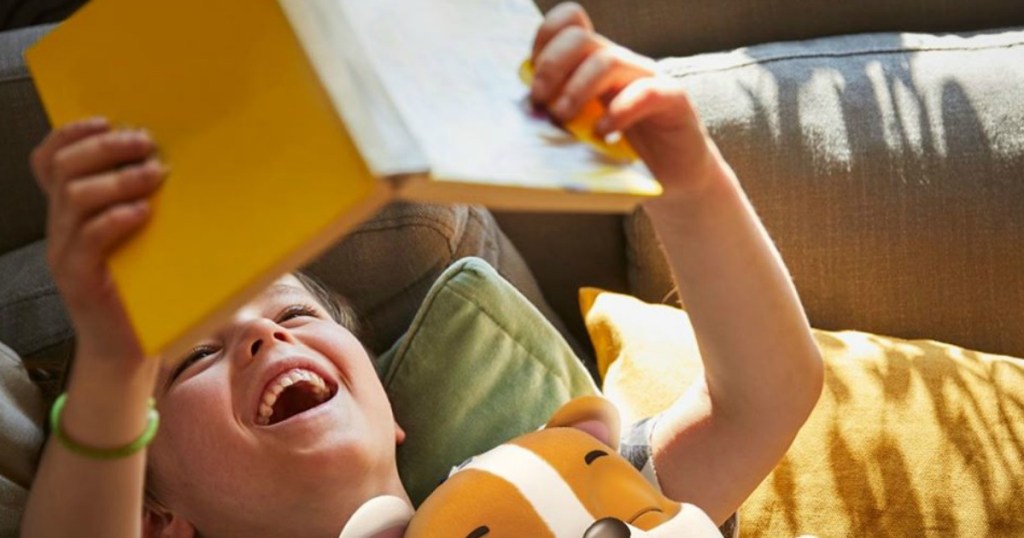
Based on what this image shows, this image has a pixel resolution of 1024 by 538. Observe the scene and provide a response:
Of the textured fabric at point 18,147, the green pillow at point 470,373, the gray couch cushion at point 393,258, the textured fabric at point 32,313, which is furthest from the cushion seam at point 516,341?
the textured fabric at point 18,147

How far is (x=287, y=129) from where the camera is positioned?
0.59 m

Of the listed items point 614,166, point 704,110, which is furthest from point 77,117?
point 704,110

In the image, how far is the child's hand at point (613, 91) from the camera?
2.41 ft

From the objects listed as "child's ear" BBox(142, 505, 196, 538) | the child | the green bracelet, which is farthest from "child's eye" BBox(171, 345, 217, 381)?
the green bracelet

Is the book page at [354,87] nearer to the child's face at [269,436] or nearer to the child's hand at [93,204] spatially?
the child's hand at [93,204]

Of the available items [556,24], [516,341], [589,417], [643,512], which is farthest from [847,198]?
[556,24]

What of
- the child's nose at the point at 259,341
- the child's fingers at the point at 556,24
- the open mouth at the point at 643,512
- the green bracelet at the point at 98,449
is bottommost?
the open mouth at the point at 643,512

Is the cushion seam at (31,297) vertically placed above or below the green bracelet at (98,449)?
below

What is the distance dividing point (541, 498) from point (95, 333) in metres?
0.37

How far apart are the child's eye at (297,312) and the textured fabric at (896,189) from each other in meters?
0.59

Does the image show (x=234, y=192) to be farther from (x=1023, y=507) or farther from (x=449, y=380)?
(x=1023, y=507)

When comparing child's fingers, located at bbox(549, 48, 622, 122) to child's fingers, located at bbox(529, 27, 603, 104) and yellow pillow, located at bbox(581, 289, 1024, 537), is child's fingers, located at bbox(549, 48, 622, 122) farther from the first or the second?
yellow pillow, located at bbox(581, 289, 1024, 537)

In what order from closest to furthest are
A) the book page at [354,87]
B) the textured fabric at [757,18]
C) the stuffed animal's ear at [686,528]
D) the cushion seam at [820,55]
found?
the book page at [354,87], the stuffed animal's ear at [686,528], the cushion seam at [820,55], the textured fabric at [757,18]

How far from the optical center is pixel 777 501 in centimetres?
124
